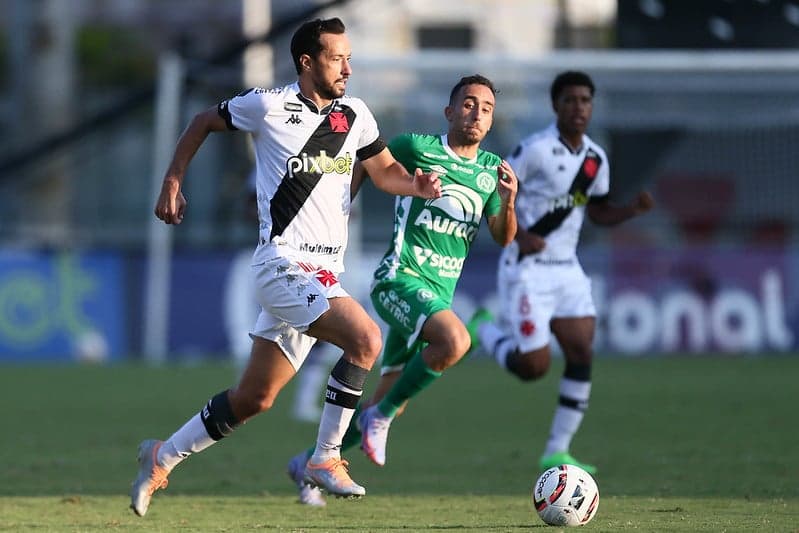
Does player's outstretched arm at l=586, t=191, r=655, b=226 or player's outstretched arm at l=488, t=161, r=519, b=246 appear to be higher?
player's outstretched arm at l=488, t=161, r=519, b=246

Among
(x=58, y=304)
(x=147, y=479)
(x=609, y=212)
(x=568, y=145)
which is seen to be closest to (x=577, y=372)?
(x=609, y=212)

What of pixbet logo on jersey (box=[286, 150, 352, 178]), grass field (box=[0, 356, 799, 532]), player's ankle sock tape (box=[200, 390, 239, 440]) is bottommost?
grass field (box=[0, 356, 799, 532])

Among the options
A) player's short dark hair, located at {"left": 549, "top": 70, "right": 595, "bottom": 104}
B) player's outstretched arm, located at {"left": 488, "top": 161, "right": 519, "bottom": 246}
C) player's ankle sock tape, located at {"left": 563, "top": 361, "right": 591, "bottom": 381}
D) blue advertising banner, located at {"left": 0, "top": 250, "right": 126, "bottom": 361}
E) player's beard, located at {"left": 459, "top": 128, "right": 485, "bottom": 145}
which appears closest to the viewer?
player's outstretched arm, located at {"left": 488, "top": 161, "right": 519, "bottom": 246}

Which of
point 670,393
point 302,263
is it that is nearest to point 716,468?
point 302,263

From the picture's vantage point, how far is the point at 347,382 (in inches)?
289

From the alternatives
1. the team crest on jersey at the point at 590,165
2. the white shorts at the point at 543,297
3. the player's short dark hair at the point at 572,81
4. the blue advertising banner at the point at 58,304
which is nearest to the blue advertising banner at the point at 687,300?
the blue advertising banner at the point at 58,304

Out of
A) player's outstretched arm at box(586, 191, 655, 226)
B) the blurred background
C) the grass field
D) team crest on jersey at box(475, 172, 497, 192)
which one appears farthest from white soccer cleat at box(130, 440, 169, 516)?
the blurred background

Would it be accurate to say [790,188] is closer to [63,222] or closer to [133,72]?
[63,222]

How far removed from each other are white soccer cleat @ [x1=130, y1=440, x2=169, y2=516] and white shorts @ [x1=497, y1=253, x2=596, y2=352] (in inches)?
140

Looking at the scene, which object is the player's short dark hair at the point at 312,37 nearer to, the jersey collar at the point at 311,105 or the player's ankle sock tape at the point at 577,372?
the jersey collar at the point at 311,105

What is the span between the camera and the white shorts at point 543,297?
34.1 feet

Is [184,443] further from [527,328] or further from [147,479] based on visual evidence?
[527,328]

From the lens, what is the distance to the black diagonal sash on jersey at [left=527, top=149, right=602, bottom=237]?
1030cm

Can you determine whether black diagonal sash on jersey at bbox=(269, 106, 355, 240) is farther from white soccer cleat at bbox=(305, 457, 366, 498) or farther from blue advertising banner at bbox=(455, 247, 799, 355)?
blue advertising banner at bbox=(455, 247, 799, 355)
